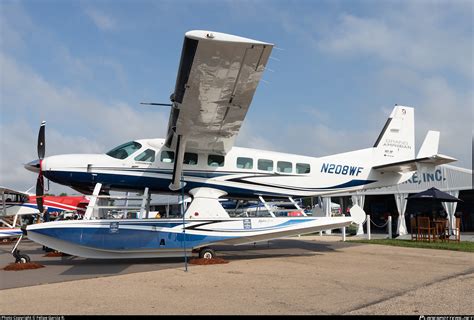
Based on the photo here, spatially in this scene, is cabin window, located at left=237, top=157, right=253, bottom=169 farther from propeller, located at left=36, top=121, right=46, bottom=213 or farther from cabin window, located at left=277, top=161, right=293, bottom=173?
propeller, located at left=36, top=121, right=46, bottom=213

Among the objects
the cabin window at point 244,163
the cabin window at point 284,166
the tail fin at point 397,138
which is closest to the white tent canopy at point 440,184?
the tail fin at point 397,138

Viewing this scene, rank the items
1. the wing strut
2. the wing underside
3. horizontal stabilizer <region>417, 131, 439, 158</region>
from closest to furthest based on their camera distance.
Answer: the wing underside
the wing strut
horizontal stabilizer <region>417, 131, 439, 158</region>

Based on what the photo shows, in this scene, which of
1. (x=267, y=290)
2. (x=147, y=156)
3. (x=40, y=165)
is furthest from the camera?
(x=147, y=156)

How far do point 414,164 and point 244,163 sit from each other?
19.7ft

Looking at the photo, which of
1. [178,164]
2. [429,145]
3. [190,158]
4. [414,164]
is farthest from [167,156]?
[429,145]

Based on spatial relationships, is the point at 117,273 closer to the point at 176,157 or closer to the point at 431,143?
the point at 176,157

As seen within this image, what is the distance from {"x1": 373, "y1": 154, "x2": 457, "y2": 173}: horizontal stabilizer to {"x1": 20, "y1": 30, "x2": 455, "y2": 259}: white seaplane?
3cm

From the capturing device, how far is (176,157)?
1130cm

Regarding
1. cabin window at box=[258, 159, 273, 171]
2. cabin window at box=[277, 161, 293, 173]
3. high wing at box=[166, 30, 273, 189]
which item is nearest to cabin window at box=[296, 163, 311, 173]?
cabin window at box=[277, 161, 293, 173]

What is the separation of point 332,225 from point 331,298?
613 cm

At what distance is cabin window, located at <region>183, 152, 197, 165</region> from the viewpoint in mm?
12648

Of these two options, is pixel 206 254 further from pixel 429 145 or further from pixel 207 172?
pixel 429 145

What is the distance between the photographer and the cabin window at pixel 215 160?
1291 centimetres

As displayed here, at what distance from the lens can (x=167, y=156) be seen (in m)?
12.6
